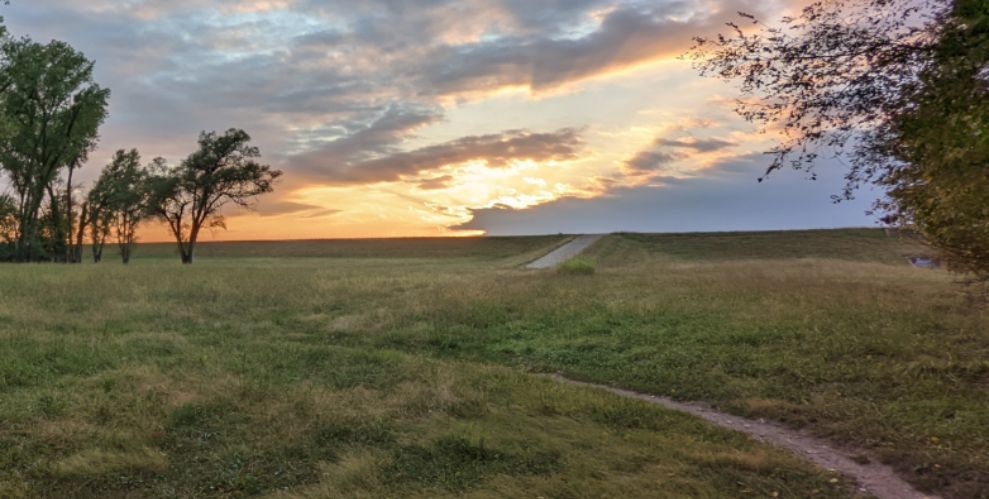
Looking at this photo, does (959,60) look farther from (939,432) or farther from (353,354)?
(353,354)

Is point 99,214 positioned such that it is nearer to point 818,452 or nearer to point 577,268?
point 577,268

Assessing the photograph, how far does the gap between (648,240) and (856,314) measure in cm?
6590

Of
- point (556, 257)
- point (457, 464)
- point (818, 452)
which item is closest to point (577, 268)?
point (556, 257)

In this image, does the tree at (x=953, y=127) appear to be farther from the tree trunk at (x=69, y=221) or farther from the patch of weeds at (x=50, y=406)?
the tree trunk at (x=69, y=221)

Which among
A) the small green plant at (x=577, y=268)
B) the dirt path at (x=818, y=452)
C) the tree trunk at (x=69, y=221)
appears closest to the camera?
the dirt path at (x=818, y=452)

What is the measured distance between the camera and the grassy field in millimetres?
6621

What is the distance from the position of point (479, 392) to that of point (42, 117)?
52.6 m

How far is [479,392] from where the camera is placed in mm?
10312

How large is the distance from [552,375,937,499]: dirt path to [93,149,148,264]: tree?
61881 millimetres

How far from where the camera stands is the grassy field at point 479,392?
261 inches

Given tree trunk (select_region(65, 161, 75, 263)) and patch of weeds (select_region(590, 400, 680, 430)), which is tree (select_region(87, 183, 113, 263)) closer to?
tree trunk (select_region(65, 161, 75, 263))

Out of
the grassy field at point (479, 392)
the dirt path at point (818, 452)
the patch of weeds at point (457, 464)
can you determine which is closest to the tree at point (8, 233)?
the grassy field at point (479, 392)

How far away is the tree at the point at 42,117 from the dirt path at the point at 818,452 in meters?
50.0

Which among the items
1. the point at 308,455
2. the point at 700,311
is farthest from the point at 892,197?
the point at 308,455
